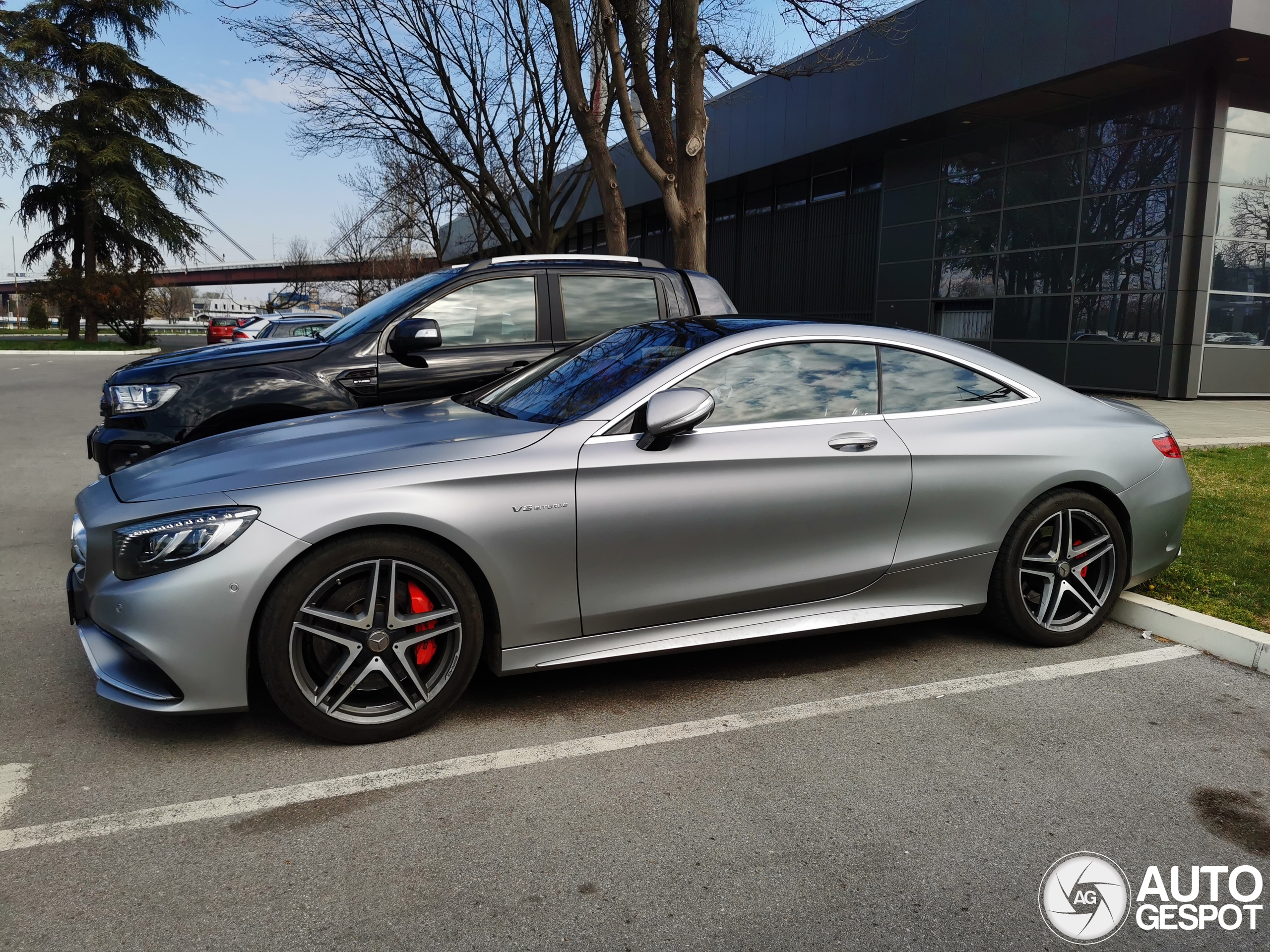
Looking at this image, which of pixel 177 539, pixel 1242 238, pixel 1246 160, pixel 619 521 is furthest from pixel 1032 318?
pixel 177 539

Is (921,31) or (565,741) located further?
(921,31)

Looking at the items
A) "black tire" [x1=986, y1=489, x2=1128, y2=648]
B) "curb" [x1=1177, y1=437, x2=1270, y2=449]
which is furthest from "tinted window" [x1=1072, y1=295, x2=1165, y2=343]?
"black tire" [x1=986, y1=489, x2=1128, y2=648]

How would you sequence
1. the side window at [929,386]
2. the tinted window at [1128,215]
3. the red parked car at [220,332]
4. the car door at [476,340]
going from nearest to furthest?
the side window at [929,386], the car door at [476,340], the tinted window at [1128,215], the red parked car at [220,332]

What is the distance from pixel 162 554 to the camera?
311 cm

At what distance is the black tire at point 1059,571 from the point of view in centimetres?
428

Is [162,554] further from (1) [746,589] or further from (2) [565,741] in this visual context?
(1) [746,589]

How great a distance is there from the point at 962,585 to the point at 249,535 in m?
2.99

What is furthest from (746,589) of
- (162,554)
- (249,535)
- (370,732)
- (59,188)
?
(59,188)

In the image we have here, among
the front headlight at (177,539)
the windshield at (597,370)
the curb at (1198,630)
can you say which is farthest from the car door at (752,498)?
the curb at (1198,630)

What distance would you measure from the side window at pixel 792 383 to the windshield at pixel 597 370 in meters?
0.17

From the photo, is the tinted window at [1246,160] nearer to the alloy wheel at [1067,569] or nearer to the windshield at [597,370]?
the alloy wheel at [1067,569]

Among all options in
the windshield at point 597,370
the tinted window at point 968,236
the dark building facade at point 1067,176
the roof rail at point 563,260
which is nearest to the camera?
the windshield at point 597,370

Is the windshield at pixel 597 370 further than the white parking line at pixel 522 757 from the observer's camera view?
Yes

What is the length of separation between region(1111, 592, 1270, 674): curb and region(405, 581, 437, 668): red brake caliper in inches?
141
